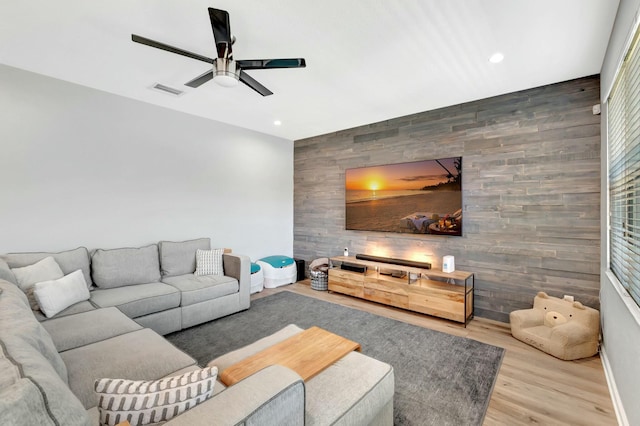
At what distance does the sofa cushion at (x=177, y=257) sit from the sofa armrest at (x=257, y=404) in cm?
303

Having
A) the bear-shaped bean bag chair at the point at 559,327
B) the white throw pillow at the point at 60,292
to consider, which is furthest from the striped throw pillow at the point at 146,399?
the bear-shaped bean bag chair at the point at 559,327

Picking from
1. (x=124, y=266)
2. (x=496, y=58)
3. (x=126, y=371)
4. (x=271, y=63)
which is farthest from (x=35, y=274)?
(x=496, y=58)

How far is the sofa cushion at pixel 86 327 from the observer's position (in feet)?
6.38

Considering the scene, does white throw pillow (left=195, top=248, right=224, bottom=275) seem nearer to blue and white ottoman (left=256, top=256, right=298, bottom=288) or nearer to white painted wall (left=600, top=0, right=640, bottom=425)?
blue and white ottoman (left=256, top=256, right=298, bottom=288)

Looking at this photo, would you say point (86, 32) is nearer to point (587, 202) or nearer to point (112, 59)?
point (112, 59)

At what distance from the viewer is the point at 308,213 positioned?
17.9 feet

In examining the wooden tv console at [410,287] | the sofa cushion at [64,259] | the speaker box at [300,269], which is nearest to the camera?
the sofa cushion at [64,259]

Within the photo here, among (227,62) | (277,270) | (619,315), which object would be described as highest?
(227,62)

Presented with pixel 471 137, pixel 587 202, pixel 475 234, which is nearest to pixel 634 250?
pixel 587 202

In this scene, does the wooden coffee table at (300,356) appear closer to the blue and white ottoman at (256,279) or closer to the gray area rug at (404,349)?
the gray area rug at (404,349)

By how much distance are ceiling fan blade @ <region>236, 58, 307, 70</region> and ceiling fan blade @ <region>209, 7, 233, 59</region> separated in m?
→ 0.12

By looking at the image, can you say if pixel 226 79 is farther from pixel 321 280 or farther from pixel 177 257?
pixel 321 280

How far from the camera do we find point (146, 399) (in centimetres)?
102

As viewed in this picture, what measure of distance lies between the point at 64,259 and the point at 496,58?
4.56 meters
